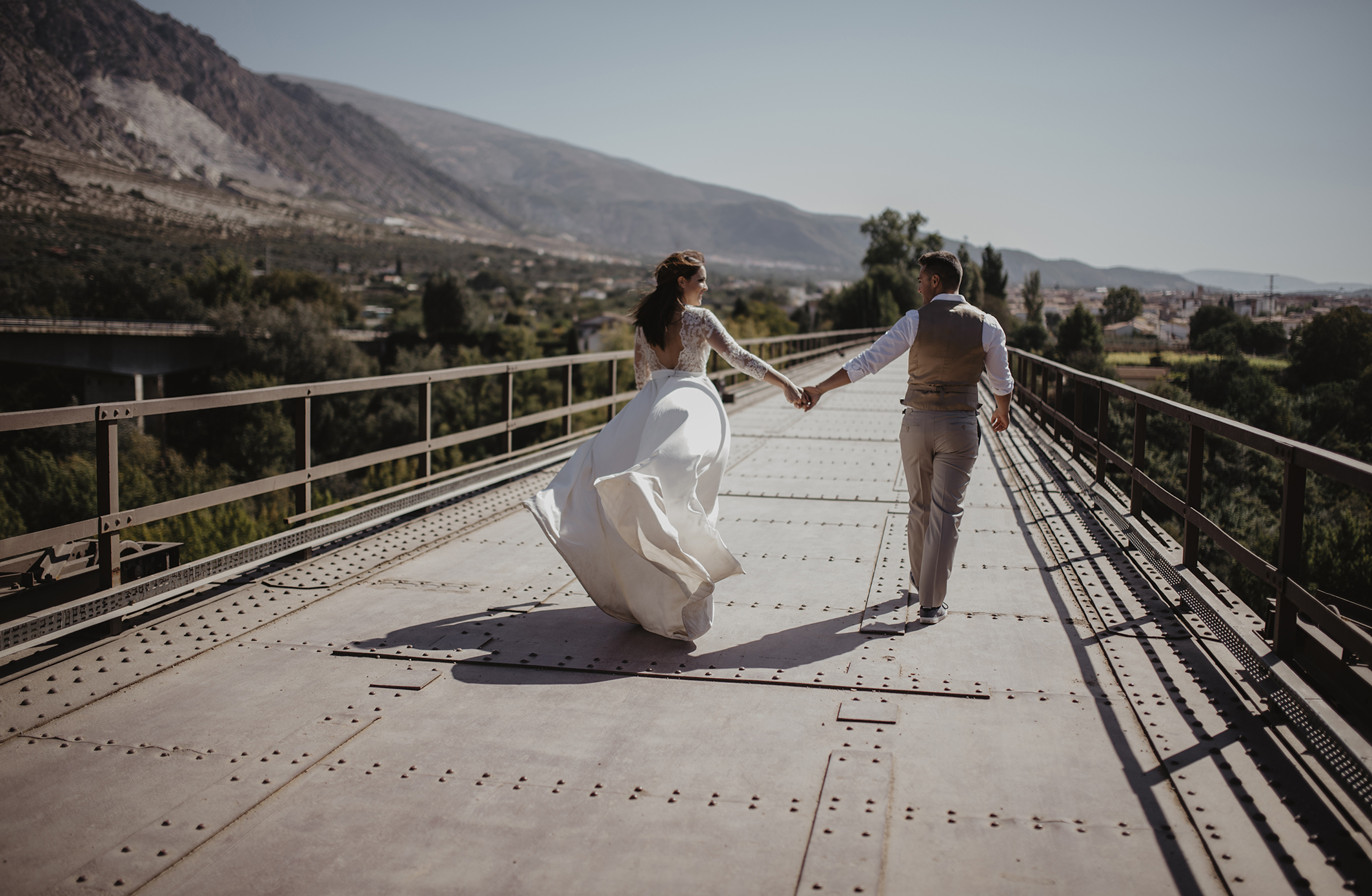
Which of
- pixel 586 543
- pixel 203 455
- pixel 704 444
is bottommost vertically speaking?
pixel 203 455

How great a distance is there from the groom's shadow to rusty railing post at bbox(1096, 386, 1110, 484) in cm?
406

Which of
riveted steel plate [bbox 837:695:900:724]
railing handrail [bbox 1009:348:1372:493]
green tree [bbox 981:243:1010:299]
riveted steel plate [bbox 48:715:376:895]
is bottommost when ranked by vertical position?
Answer: riveted steel plate [bbox 48:715:376:895]

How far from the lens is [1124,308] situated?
4616 centimetres

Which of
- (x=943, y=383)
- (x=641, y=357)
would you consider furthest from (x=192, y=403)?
(x=943, y=383)

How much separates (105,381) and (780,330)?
220ft

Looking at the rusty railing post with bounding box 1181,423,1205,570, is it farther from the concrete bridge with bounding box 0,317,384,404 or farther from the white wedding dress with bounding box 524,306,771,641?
the concrete bridge with bounding box 0,317,384,404

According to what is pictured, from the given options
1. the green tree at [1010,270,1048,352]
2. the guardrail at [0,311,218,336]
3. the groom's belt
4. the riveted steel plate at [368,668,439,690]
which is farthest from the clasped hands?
the guardrail at [0,311,218,336]

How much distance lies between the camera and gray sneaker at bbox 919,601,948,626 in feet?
17.5

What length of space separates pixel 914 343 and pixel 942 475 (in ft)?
2.43

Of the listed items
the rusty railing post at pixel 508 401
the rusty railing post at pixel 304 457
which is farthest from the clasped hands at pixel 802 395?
the rusty railing post at pixel 508 401

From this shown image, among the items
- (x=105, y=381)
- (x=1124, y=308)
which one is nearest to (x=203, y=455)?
(x=105, y=381)

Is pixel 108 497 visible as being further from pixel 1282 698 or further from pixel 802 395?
pixel 1282 698

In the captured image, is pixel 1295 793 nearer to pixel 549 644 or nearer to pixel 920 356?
pixel 920 356

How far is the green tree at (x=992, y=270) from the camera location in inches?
5123
